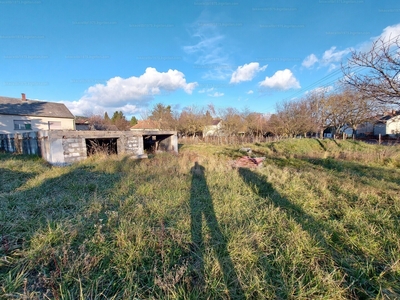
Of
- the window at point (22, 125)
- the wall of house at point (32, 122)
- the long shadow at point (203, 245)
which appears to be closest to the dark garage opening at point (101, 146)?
the long shadow at point (203, 245)

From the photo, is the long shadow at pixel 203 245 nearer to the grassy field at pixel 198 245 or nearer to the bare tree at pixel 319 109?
the grassy field at pixel 198 245

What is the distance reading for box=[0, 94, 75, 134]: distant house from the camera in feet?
65.5

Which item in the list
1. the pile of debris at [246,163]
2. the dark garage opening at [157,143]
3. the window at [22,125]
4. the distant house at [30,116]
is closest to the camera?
the pile of debris at [246,163]

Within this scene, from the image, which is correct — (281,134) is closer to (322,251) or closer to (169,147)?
(169,147)

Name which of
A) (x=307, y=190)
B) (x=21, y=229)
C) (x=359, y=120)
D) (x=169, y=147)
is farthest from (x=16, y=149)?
(x=359, y=120)

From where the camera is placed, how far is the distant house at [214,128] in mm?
28266

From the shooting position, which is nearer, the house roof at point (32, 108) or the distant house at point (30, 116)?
the distant house at point (30, 116)

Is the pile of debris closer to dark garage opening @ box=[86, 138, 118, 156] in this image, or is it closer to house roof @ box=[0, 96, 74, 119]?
dark garage opening @ box=[86, 138, 118, 156]

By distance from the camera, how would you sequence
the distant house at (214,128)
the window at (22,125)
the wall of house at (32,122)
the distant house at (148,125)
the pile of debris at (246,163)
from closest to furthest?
the pile of debris at (246,163) < the wall of house at (32,122) < the window at (22,125) < the distant house at (214,128) < the distant house at (148,125)

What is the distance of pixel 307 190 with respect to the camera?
470 cm

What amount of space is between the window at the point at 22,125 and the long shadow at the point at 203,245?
27704 millimetres

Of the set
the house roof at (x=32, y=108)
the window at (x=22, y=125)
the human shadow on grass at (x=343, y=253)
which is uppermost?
the house roof at (x=32, y=108)

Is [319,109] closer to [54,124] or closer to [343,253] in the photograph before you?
[343,253]

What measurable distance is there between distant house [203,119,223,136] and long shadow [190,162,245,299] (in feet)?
79.9
